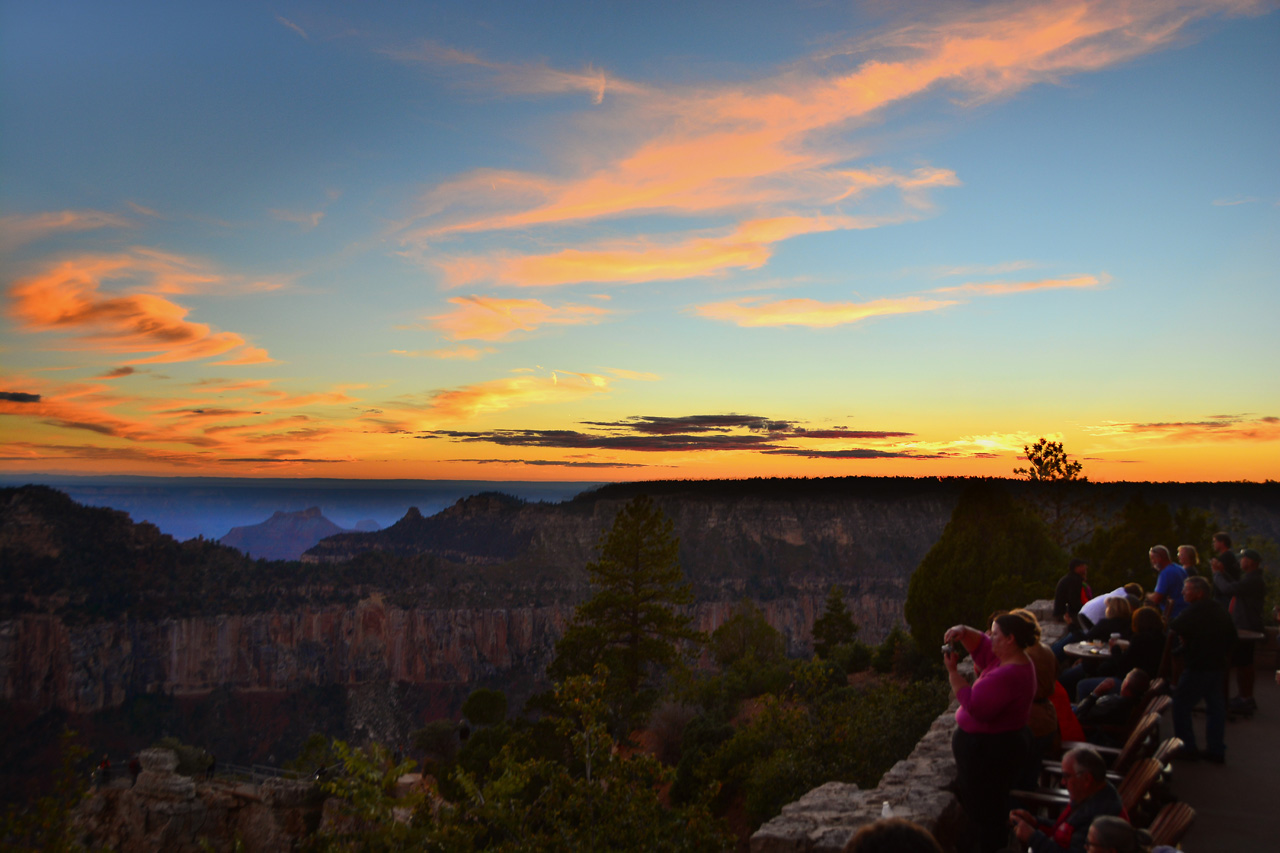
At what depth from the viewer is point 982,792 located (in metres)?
5.18

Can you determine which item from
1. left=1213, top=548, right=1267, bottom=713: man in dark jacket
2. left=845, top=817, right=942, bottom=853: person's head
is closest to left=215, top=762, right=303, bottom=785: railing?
left=1213, top=548, right=1267, bottom=713: man in dark jacket

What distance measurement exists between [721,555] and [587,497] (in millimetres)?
24486

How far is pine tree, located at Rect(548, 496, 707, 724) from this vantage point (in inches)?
1136

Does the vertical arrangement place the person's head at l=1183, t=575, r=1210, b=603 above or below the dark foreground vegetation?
above

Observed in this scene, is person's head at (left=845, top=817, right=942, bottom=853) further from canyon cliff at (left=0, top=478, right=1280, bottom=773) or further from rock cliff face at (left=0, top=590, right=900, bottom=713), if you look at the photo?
rock cliff face at (left=0, top=590, right=900, bottom=713)

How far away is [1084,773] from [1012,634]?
86 cm

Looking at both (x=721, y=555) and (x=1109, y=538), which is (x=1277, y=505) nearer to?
(x=721, y=555)

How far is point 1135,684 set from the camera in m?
7.25

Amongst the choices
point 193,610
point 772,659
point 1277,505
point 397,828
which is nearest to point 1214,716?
point 397,828

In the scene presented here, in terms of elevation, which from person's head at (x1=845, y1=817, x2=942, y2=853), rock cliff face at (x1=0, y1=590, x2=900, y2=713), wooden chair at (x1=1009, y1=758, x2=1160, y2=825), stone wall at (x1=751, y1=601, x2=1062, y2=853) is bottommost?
rock cliff face at (x1=0, y1=590, x2=900, y2=713)

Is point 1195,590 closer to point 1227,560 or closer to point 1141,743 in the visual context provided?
point 1141,743

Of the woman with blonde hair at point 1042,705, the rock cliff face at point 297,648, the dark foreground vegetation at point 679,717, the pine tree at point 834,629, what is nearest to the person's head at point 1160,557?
the dark foreground vegetation at point 679,717

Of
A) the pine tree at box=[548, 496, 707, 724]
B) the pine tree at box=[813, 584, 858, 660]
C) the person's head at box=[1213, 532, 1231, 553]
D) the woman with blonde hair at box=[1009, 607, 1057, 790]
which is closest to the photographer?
the woman with blonde hair at box=[1009, 607, 1057, 790]

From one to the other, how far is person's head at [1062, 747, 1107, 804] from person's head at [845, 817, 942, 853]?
2.58 m
